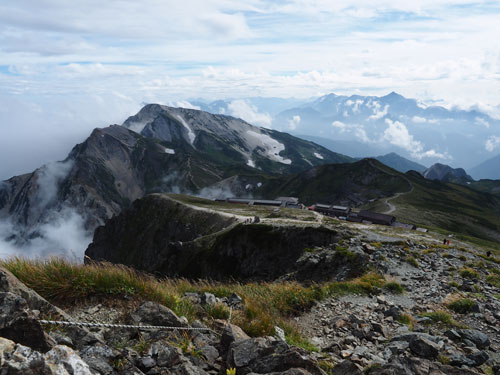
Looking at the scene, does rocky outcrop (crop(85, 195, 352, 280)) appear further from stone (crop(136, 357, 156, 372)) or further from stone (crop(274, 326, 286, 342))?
stone (crop(274, 326, 286, 342))

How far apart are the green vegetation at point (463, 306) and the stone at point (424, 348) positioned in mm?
6625

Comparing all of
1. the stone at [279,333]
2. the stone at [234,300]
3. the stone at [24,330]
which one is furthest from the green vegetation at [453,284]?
the stone at [24,330]

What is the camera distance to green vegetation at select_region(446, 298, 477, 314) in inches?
583

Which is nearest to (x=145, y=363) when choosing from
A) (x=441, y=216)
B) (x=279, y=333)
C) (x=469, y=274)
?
(x=279, y=333)

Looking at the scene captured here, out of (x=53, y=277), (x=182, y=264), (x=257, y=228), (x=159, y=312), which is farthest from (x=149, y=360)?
(x=182, y=264)

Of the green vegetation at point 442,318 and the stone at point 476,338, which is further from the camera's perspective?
the green vegetation at point 442,318

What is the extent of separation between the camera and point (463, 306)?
1504 cm

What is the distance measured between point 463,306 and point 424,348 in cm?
721

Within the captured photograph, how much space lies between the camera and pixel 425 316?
13828mm

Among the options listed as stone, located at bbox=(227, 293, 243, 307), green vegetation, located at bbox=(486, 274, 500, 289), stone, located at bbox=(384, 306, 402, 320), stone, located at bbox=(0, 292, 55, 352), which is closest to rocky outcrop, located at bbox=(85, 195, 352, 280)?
stone, located at bbox=(0, 292, 55, 352)

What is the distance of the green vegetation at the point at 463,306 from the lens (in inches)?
583

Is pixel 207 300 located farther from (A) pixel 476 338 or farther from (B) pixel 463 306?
(B) pixel 463 306

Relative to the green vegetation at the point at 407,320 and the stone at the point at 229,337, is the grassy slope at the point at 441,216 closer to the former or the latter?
the green vegetation at the point at 407,320

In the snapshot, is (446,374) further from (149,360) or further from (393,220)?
(393,220)
